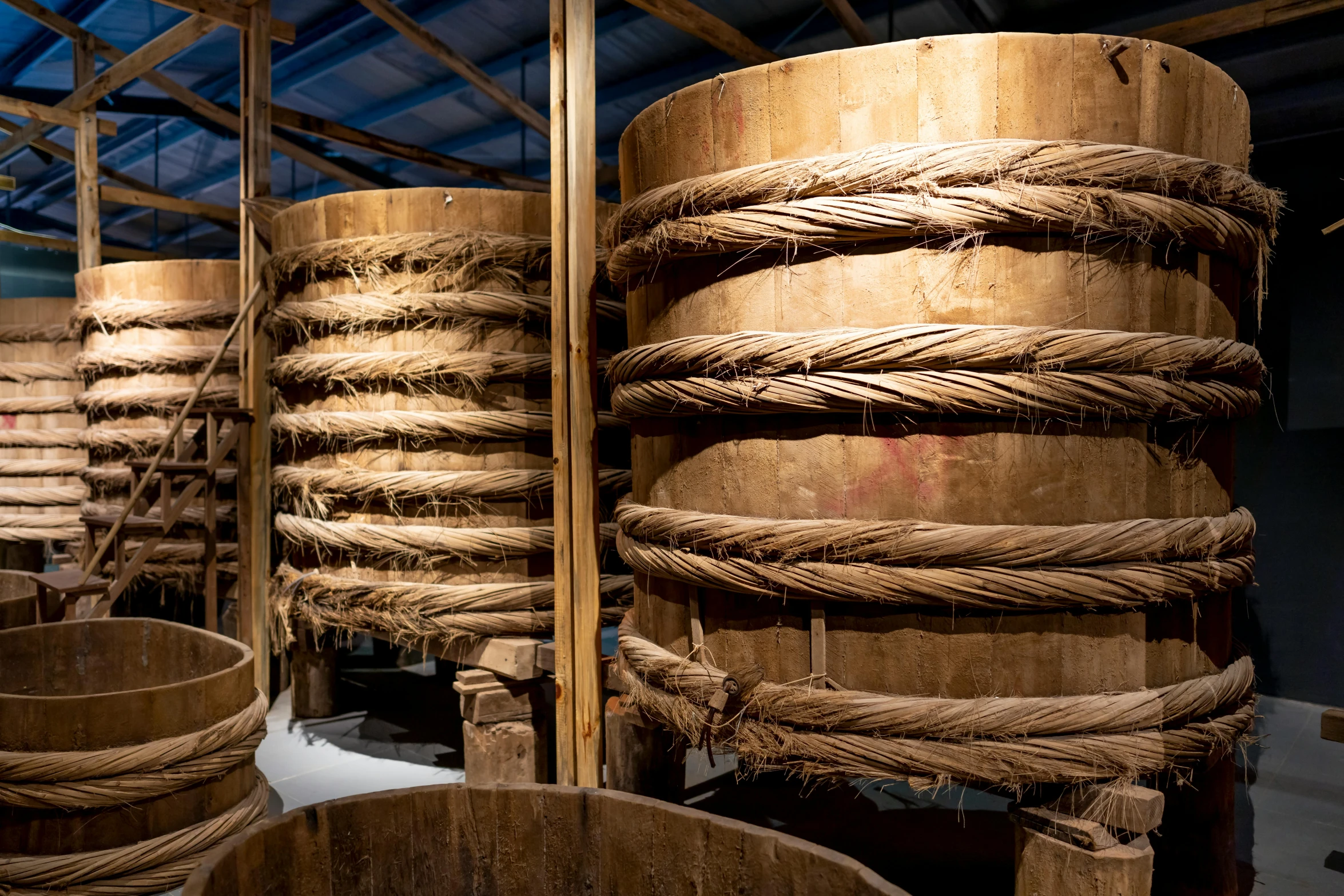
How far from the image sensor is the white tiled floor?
4113 millimetres

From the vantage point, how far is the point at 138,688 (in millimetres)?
3432

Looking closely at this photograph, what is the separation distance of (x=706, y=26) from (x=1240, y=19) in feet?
7.62

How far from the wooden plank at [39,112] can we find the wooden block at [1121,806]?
7609 mm

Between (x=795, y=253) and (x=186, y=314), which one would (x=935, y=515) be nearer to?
(x=795, y=253)

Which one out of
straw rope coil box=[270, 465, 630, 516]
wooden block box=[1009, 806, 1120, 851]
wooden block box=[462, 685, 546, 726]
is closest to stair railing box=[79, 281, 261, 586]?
straw rope coil box=[270, 465, 630, 516]

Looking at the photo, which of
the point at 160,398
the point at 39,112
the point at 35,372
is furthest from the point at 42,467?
the point at 39,112

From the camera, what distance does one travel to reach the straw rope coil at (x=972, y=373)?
2.17m

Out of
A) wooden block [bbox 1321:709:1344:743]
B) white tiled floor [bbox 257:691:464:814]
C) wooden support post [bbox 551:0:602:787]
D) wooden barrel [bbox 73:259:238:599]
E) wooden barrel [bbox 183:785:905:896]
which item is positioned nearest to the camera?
wooden barrel [bbox 183:785:905:896]

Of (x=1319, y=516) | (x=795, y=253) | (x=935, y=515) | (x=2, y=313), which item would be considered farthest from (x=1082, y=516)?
(x=2, y=313)

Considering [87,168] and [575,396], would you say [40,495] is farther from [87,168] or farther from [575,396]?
[575,396]

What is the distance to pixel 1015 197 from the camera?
2168mm

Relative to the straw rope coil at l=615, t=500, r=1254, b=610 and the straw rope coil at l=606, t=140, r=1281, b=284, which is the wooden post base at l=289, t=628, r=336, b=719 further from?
the straw rope coil at l=606, t=140, r=1281, b=284

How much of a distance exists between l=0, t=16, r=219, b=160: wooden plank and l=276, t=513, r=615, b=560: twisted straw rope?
3.19 meters

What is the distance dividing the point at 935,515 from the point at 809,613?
38cm
